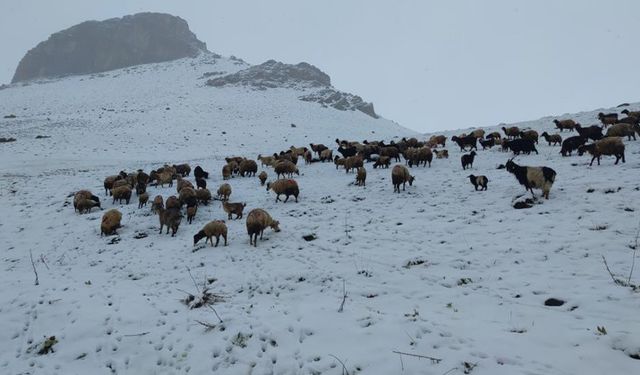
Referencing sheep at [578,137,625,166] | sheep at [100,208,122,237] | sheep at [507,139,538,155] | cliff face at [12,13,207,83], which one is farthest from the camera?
cliff face at [12,13,207,83]

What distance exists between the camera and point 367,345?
6.30 meters

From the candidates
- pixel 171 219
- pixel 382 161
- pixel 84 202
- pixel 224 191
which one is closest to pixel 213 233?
pixel 171 219

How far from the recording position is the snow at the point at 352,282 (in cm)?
604

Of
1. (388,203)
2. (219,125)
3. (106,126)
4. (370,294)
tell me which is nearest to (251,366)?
(370,294)

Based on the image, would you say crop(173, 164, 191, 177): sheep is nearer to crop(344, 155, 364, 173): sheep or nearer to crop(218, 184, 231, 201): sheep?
crop(218, 184, 231, 201): sheep

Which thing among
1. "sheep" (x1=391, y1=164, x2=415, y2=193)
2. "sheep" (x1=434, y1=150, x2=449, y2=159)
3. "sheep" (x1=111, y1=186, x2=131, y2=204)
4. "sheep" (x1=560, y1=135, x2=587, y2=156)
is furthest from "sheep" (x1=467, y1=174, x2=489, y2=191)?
"sheep" (x1=111, y1=186, x2=131, y2=204)

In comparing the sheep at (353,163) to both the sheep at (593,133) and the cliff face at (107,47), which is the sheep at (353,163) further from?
the cliff face at (107,47)

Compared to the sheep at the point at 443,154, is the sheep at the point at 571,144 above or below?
above

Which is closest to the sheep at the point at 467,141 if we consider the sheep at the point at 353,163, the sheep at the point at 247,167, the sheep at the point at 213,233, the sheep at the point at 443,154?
the sheep at the point at 443,154

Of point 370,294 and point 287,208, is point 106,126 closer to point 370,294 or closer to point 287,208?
point 287,208

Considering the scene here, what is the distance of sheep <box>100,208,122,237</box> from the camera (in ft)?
45.8

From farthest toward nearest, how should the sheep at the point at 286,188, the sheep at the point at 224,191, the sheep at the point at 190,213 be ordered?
the sheep at the point at 224,191, the sheep at the point at 286,188, the sheep at the point at 190,213

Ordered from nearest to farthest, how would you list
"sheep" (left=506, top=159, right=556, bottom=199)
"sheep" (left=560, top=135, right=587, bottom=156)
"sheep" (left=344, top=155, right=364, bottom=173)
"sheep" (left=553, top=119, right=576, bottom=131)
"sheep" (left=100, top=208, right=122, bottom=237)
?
"sheep" (left=506, top=159, right=556, bottom=199) < "sheep" (left=100, top=208, right=122, bottom=237) < "sheep" (left=560, top=135, right=587, bottom=156) < "sheep" (left=344, top=155, right=364, bottom=173) < "sheep" (left=553, top=119, right=576, bottom=131)

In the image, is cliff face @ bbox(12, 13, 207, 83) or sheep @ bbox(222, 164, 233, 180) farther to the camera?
cliff face @ bbox(12, 13, 207, 83)
